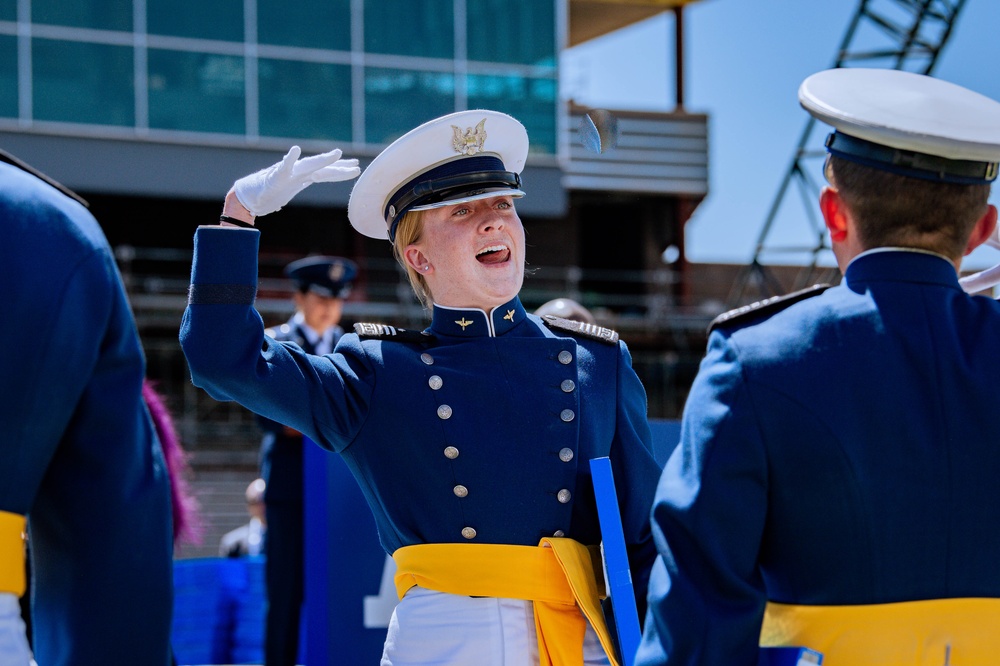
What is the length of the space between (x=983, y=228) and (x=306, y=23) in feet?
56.5

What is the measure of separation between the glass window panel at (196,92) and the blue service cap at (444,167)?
1512 cm

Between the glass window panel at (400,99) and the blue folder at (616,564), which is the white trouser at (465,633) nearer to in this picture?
the blue folder at (616,564)

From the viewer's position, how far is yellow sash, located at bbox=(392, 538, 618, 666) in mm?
2834

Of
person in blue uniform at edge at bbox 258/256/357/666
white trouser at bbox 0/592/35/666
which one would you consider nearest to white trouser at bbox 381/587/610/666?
white trouser at bbox 0/592/35/666

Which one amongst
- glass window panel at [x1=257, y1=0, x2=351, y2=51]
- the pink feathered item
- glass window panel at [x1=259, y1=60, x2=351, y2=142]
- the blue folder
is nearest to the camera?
the blue folder

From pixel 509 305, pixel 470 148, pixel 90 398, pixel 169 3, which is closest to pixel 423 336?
pixel 509 305

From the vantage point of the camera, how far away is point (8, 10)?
17.0m

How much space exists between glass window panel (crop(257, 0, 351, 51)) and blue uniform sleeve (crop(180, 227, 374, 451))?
15950 millimetres

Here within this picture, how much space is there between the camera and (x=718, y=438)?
1.98m

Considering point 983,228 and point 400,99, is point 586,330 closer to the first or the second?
point 983,228

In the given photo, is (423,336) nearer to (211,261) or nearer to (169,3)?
(211,261)

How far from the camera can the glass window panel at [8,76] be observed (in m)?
16.8

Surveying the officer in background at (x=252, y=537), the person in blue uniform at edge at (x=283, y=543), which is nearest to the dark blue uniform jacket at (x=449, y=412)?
the person in blue uniform at edge at (x=283, y=543)

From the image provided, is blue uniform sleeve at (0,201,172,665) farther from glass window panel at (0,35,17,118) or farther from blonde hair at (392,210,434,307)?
glass window panel at (0,35,17,118)
